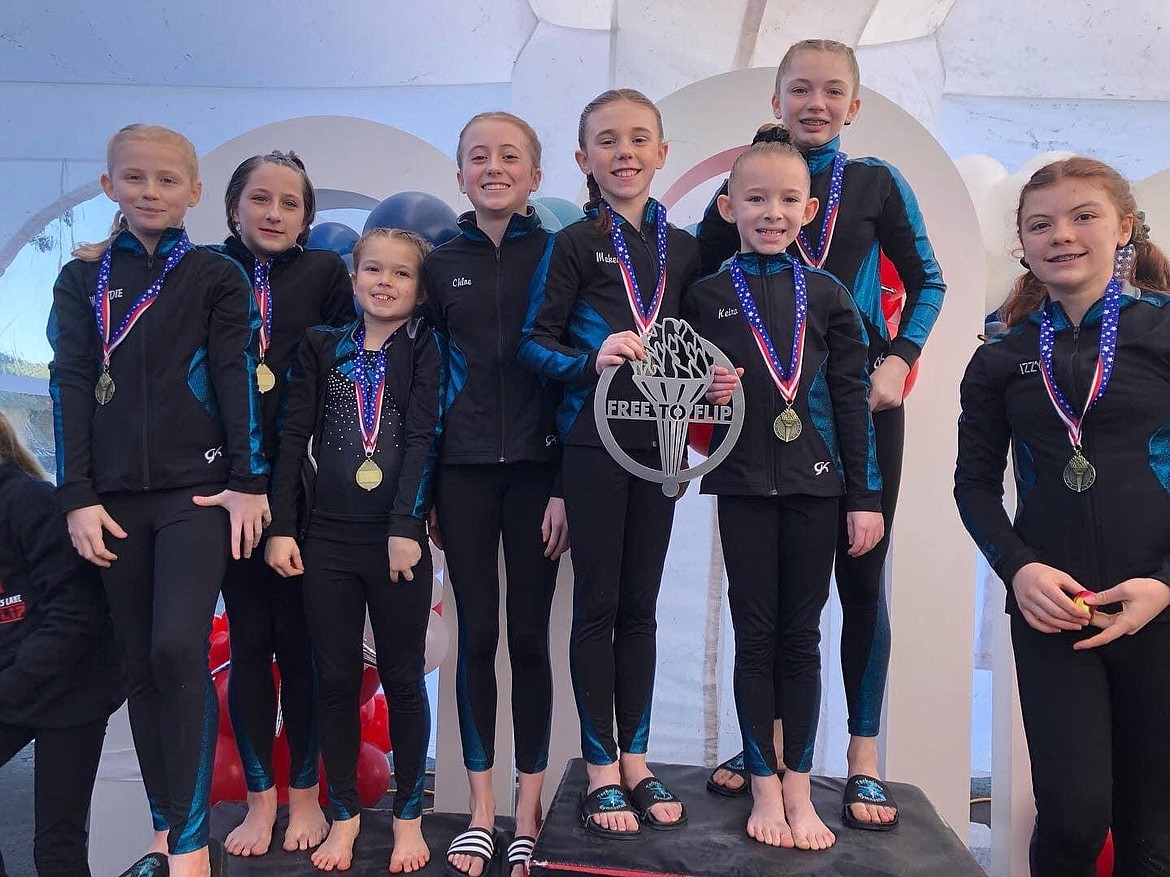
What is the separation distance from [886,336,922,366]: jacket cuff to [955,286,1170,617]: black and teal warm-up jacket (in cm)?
29

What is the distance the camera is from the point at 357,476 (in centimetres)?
201

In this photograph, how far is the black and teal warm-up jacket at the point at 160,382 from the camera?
73.5 inches

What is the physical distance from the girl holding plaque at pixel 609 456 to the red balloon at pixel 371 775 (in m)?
1.13

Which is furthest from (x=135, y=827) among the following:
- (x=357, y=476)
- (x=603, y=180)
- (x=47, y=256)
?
(x=47, y=256)

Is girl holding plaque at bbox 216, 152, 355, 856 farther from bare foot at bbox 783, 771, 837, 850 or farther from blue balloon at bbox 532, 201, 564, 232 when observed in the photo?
bare foot at bbox 783, 771, 837, 850

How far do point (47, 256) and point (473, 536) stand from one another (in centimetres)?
358

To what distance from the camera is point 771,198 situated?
187cm

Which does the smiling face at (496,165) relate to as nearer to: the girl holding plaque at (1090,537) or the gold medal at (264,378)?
the gold medal at (264,378)

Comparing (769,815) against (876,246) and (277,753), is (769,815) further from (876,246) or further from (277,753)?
(277,753)

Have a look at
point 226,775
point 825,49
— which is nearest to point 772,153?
point 825,49

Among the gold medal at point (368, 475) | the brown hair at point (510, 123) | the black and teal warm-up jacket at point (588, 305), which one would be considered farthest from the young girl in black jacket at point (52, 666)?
the brown hair at point (510, 123)

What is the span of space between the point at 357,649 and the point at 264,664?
28cm

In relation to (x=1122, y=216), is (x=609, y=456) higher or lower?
lower

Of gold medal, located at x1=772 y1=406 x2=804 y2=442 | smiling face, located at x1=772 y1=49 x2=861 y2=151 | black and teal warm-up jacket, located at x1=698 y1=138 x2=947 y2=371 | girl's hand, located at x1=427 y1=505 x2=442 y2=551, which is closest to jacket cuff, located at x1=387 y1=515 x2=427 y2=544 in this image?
girl's hand, located at x1=427 y1=505 x2=442 y2=551
